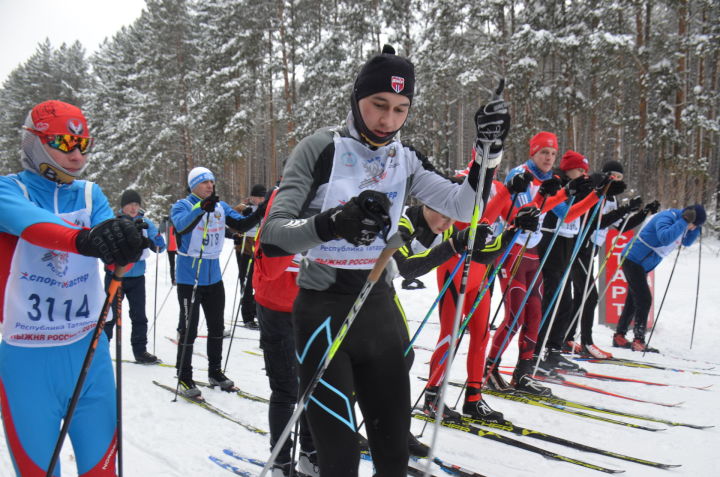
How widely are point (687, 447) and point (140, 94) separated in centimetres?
3026

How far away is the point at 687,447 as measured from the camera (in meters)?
3.45

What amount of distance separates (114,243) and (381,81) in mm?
1223

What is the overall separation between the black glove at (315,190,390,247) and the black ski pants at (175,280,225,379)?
3.97 m

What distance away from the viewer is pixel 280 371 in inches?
125

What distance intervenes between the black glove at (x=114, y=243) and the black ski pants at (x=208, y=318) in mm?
3560

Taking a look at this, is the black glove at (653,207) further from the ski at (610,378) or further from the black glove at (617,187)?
the ski at (610,378)

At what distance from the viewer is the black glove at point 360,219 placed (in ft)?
4.90

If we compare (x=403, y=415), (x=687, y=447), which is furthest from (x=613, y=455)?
(x=403, y=415)

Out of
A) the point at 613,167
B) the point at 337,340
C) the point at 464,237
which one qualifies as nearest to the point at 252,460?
the point at 337,340

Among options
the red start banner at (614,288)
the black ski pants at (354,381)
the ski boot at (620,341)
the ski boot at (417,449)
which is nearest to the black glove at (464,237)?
the black ski pants at (354,381)

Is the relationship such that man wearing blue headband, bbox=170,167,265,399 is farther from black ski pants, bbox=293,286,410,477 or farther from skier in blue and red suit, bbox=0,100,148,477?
black ski pants, bbox=293,286,410,477

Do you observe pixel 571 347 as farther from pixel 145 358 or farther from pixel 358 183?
pixel 145 358

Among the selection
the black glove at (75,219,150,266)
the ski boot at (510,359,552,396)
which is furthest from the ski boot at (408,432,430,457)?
the black glove at (75,219,150,266)

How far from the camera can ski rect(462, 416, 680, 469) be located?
3.19 metres
